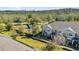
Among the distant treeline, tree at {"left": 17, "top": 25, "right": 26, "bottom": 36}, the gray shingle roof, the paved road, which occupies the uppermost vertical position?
the distant treeline

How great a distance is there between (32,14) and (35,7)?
0.41 feet

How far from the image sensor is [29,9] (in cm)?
523

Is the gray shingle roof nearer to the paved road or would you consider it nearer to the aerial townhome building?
the aerial townhome building

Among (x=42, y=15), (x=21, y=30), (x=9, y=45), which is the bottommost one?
(x=9, y=45)

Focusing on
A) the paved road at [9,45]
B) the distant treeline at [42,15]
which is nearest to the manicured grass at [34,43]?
the paved road at [9,45]

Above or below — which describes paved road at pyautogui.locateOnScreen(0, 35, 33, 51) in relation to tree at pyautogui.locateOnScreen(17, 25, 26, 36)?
below

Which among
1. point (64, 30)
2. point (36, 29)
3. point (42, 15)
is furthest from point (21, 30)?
point (64, 30)

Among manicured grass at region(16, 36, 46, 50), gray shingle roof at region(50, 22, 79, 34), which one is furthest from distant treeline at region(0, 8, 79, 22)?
manicured grass at region(16, 36, 46, 50)

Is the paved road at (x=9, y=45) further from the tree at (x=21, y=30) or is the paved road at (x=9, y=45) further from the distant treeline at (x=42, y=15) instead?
the distant treeline at (x=42, y=15)

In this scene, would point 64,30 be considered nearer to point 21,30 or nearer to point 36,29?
point 36,29

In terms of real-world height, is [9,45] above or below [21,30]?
below

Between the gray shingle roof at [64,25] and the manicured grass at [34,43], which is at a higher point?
the gray shingle roof at [64,25]
